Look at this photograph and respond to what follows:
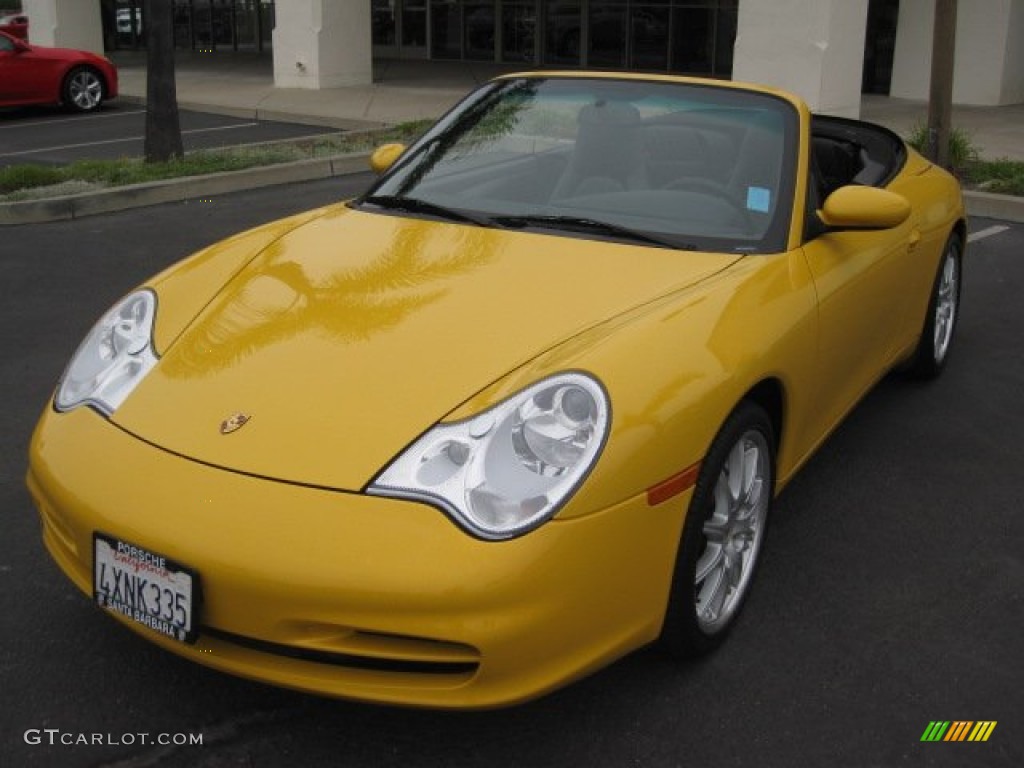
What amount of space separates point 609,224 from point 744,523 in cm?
102

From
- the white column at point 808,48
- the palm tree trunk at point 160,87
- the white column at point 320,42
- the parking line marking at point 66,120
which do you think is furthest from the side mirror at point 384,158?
the white column at point 320,42

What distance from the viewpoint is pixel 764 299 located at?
10.6 feet

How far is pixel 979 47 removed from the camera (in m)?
15.3

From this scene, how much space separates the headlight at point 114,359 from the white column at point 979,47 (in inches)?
536

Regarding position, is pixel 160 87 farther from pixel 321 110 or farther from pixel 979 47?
pixel 979 47

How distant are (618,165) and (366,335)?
129 cm

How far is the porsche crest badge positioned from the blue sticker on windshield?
1.75 m

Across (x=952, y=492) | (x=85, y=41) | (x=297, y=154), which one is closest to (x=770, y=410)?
(x=952, y=492)

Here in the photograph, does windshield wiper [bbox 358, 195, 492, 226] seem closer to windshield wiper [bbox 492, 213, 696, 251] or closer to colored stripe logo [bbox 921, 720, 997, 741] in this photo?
windshield wiper [bbox 492, 213, 696, 251]

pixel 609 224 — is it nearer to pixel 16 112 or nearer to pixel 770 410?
pixel 770 410

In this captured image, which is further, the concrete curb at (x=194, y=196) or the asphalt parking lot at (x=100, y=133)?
the asphalt parking lot at (x=100, y=133)

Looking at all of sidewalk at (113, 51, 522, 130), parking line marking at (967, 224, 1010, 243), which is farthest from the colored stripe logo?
sidewalk at (113, 51, 522, 130)

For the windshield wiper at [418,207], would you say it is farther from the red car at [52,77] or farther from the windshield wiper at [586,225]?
the red car at [52,77]

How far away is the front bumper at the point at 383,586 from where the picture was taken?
2396 mm
